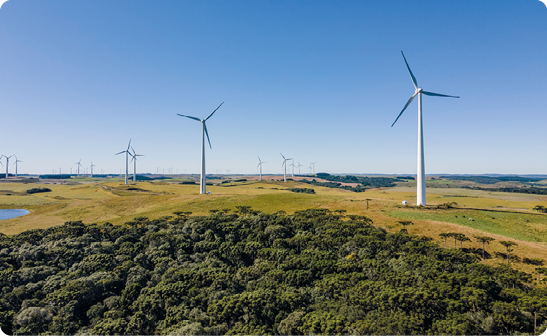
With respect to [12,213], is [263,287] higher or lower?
lower

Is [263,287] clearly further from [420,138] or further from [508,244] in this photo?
[420,138]

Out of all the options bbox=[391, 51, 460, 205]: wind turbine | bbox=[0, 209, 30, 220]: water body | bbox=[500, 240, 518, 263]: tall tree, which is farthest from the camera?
bbox=[0, 209, 30, 220]: water body

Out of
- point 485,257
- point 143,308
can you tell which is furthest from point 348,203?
point 143,308

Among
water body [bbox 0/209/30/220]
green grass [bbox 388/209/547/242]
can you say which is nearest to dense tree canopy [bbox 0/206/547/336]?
green grass [bbox 388/209/547/242]

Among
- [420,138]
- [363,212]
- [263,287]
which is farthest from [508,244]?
[263,287]

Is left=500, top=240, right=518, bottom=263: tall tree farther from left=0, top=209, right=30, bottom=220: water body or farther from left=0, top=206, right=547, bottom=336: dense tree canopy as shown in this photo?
left=0, top=209, right=30, bottom=220: water body

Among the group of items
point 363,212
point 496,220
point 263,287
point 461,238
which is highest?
point 496,220

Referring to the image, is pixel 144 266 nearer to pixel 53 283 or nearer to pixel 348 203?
pixel 53 283
